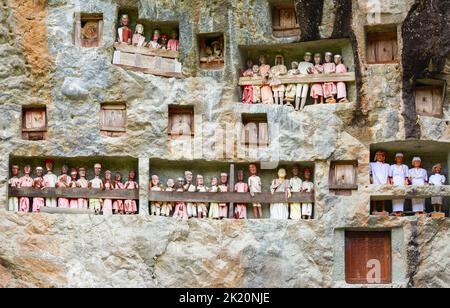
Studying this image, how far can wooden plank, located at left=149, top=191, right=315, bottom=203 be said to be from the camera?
85.9 ft

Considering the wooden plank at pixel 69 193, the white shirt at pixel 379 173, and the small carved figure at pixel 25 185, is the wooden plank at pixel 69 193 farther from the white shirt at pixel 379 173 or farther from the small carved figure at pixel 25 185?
the white shirt at pixel 379 173

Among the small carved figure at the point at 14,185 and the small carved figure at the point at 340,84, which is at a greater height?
the small carved figure at the point at 340,84

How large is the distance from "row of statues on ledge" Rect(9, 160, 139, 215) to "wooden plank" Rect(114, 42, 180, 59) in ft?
9.06

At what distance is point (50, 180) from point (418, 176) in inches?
324

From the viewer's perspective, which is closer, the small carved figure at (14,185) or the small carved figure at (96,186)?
the small carved figure at (14,185)

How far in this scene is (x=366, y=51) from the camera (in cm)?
2689

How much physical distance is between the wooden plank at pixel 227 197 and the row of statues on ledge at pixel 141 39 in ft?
11.6

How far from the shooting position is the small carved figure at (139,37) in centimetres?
2719

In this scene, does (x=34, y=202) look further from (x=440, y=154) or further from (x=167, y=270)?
(x=440, y=154)

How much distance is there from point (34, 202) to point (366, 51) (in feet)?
26.9

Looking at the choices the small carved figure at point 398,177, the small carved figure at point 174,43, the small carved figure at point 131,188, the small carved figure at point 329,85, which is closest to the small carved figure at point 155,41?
the small carved figure at point 174,43

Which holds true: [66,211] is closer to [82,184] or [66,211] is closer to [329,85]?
[82,184]

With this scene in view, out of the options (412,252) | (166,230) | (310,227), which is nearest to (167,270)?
(166,230)
